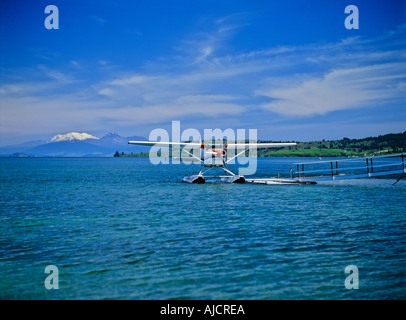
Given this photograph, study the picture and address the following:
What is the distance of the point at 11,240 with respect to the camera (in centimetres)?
1269

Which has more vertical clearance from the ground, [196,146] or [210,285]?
[196,146]

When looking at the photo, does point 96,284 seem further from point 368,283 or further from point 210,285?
point 368,283

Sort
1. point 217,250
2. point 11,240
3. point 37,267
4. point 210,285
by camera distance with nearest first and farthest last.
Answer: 1. point 210,285
2. point 37,267
3. point 217,250
4. point 11,240

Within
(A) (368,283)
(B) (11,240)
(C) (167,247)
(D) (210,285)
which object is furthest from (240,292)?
(B) (11,240)

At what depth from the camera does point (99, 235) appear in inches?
523

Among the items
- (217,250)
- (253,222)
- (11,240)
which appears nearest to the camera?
(217,250)

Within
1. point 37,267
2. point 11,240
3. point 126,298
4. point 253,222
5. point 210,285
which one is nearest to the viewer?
point 126,298

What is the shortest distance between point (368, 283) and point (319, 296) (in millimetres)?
1593

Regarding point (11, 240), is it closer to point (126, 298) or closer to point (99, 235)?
point (99, 235)

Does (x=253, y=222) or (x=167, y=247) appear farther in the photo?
(x=253, y=222)

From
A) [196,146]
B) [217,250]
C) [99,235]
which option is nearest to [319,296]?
[217,250]

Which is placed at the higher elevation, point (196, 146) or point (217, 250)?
point (196, 146)
